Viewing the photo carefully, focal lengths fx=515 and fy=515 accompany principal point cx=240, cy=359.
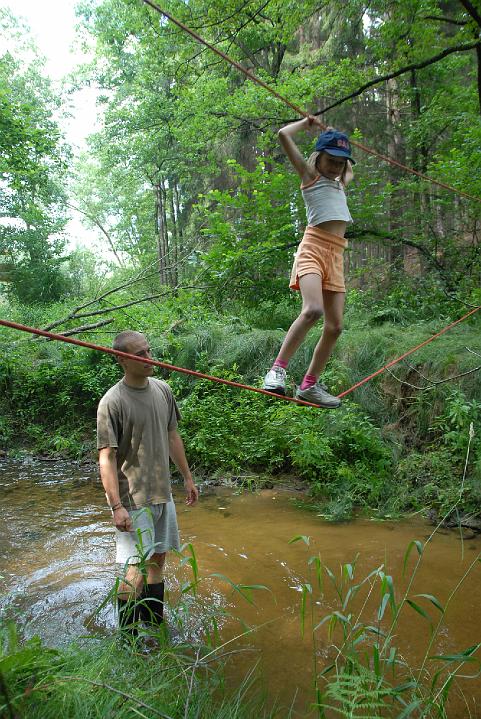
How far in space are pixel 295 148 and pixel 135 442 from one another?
2.10 metres

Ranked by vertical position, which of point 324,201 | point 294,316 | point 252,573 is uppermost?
point 324,201

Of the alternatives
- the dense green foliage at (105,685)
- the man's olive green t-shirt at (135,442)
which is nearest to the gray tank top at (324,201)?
the man's olive green t-shirt at (135,442)

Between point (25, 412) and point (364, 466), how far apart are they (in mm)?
6189

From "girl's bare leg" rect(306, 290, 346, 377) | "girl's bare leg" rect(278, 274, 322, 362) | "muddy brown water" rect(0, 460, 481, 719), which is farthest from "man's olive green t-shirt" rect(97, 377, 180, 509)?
"girl's bare leg" rect(306, 290, 346, 377)

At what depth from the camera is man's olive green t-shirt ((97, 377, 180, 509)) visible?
2924 millimetres

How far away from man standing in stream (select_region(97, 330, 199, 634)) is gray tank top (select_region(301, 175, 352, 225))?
146 cm

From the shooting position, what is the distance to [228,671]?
2.84m

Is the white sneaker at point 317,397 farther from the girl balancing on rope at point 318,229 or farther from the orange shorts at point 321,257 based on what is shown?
the orange shorts at point 321,257

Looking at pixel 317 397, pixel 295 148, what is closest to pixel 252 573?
pixel 317 397

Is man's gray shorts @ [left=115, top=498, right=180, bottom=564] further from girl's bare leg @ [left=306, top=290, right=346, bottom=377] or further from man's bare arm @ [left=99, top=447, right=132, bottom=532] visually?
girl's bare leg @ [left=306, top=290, right=346, bottom=377]

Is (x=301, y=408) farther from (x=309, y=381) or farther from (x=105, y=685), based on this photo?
(x=105, y=685)

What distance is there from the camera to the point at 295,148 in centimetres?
332

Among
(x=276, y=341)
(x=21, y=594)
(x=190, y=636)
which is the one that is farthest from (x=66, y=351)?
(x=190, y=636)

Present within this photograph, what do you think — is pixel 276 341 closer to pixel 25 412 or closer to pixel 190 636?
pixel 25 412
